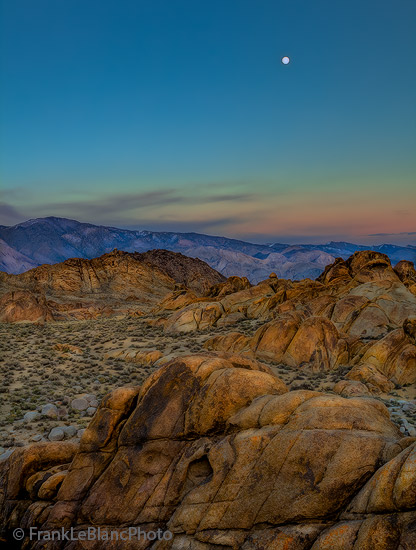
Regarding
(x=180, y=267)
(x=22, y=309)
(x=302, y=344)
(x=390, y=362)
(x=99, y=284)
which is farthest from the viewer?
(x=180, y=267)

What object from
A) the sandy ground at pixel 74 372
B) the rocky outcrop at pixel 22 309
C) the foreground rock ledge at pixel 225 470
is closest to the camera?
the foreground rock ledge at pixel 225 470

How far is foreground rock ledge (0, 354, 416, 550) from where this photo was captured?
21.7 ft

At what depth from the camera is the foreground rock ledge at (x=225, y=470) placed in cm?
661

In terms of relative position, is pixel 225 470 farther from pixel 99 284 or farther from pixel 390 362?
pixel 99 284

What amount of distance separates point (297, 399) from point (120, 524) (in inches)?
196

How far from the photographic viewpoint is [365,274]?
44812mm

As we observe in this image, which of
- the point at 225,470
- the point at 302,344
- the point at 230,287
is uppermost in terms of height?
the point at 225,470

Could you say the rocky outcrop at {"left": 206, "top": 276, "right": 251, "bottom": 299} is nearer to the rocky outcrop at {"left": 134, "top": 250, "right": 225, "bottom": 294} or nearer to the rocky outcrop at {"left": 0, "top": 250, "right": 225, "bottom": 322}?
the rocky outcrop at {"left": 0, "top": 250, "right": 225, "bottom": 322}

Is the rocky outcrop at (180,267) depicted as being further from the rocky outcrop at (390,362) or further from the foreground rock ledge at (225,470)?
the foreground rock ledge at (225,470)

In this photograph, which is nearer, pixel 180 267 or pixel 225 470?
pixel 225 470

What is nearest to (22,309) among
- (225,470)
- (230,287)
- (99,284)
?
(230,287)

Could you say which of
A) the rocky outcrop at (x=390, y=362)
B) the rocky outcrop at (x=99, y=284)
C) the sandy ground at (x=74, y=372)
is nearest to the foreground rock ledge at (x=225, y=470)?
the sandy ground at (x=74, y=372)

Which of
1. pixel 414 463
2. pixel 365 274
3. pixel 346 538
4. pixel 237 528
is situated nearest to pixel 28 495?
pixel 237 528

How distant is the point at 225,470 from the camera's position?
26.4 feet
